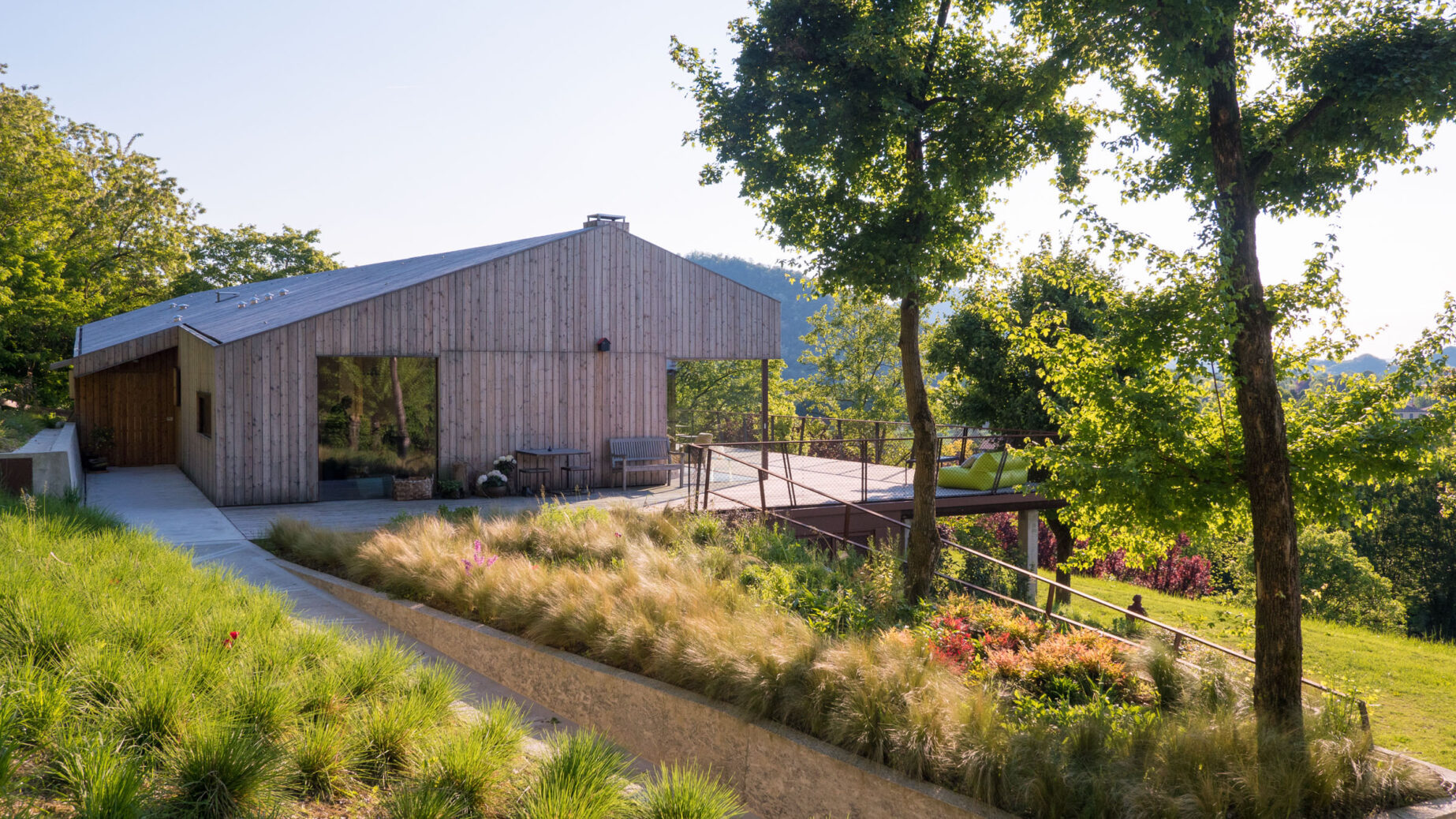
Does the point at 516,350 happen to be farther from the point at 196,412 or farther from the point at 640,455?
the point at 196,412

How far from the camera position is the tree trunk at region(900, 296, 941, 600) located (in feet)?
27.3

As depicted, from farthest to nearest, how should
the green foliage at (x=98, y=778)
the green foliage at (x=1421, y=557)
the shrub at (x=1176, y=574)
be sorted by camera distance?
the green foliage at (x=1421, y=557), the shrub at (x=1176, y=574), the green foliage at (x=98, y=778)

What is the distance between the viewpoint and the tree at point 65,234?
2245cm

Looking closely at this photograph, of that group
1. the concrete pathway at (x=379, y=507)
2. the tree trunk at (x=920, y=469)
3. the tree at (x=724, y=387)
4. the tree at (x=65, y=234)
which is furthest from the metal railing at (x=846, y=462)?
the tree at (x=724, y=387)

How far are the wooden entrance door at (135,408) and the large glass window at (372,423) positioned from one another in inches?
293

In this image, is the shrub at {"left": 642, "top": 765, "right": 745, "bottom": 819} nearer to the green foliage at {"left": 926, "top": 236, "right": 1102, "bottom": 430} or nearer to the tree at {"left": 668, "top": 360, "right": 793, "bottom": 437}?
the green foliage at {"left": 926, "top": 236, "right": 1102, "bottom": 430}

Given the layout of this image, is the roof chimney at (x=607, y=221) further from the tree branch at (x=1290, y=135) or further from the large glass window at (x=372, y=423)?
the tree branch at (x=1290, y=135)

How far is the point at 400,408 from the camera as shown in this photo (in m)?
15.2

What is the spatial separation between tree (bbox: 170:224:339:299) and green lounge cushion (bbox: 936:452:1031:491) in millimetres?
31706

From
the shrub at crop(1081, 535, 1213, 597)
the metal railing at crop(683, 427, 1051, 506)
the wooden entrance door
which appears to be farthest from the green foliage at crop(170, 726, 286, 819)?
the shrub at crop(1081, 535, 1213, 597)

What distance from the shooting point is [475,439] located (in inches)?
619

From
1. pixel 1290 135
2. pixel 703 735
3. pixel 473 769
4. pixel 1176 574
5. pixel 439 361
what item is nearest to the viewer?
pixel 473 769

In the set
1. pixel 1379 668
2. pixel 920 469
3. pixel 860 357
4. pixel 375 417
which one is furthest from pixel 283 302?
pixel 860 357

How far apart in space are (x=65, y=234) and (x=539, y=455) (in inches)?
948
